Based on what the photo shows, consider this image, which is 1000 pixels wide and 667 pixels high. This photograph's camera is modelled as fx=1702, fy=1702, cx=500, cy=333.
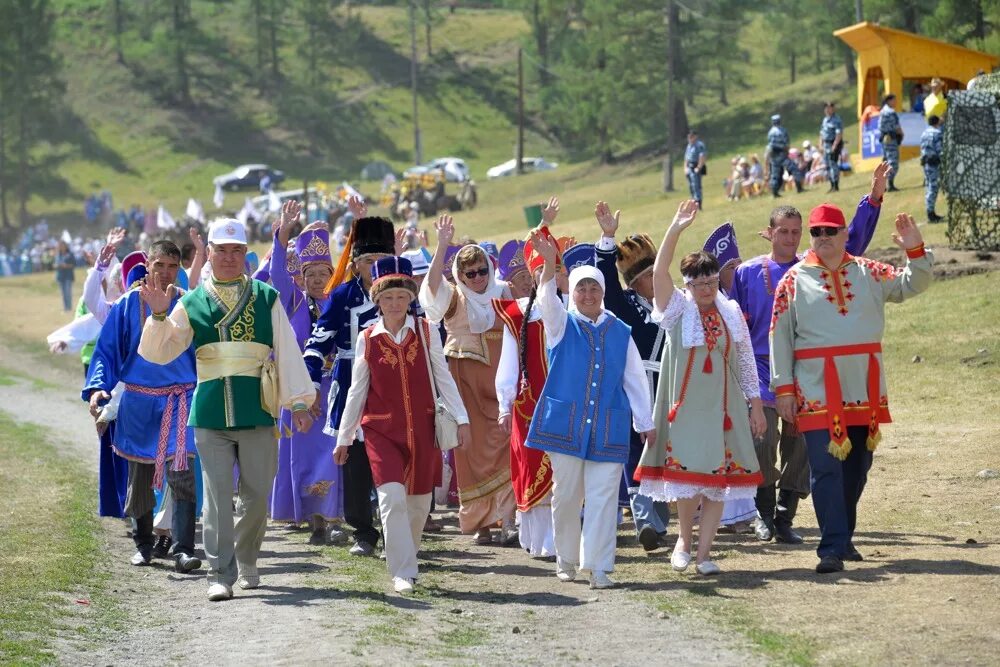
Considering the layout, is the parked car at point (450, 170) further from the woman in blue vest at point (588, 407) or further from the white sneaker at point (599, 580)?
the white sneaker at point (599, 580)

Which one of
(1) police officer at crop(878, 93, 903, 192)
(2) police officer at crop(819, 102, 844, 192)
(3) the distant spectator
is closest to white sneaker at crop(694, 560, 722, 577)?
(1) police officer at crop(878, 93, 903, 192)

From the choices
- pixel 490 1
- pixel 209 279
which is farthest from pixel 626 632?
pixel 490 1

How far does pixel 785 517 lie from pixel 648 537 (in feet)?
3.11

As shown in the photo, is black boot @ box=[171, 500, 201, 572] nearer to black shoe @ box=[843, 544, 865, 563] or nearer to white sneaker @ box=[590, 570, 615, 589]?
white sneaker @ box=[590, 570, 615, 589]

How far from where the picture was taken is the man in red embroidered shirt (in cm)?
895

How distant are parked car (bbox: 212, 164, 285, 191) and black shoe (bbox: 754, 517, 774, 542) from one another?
208ft

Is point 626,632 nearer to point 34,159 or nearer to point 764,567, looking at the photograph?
point 764,567

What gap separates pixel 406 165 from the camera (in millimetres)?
79812

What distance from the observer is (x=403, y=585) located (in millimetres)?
8945

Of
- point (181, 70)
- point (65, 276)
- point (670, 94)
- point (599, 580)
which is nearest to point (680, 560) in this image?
point (599, 580)

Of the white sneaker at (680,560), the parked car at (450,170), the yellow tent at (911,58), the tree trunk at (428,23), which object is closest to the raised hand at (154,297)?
the white sneaker at (680,560)

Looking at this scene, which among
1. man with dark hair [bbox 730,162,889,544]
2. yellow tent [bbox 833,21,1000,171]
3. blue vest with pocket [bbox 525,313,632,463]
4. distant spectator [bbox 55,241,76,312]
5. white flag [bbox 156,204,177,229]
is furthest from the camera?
white flag [bbox 156,204,177,229]

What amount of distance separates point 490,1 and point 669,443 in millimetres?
100710

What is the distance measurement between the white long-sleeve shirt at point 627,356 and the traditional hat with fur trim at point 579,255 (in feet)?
3.76
